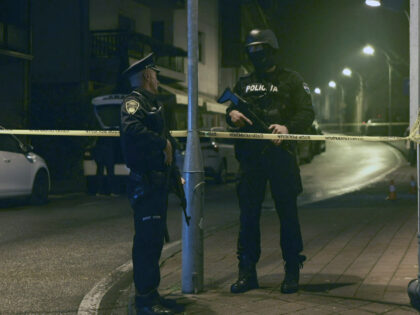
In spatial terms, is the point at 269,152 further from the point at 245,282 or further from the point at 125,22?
the point at 125,22

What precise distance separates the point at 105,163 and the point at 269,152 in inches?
477

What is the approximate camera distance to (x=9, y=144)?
1338 cm

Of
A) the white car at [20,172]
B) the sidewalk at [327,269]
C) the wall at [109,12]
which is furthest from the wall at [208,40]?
the sidewalk at [327,269]

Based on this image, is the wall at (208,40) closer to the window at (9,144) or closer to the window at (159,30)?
the window at (159,30)

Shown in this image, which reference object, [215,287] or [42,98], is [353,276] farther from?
[42,98]

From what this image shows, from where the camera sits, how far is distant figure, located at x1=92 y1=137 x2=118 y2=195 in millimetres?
17344

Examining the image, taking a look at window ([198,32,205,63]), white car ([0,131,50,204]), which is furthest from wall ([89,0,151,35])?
white car ([0,131,50,204])

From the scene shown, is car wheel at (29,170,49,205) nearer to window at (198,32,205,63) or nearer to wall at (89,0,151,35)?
wall at (89,0,151,35)

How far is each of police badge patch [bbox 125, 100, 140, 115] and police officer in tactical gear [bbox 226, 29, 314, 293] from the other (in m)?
1.07

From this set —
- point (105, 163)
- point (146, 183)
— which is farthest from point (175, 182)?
point (105, 163)

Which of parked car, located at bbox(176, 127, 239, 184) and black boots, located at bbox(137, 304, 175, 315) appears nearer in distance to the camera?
black boots, located at bbox(137, 304, 175, 315)

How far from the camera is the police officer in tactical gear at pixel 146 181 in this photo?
4.88 meters

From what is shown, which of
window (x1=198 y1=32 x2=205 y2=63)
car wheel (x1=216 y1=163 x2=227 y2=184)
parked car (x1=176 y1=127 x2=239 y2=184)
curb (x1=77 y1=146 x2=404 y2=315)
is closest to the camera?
curb (x1=77 y1=146 x2=404 y2=315)

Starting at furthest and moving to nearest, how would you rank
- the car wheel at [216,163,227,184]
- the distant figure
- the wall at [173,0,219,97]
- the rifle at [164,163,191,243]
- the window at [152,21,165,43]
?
1. the wall at [173,0,219,97]
2. the window at [152,21,165,43]
3. the car wheel at [216,163,227,184]
4. the distant figure
5. the rifle at [164,163,191,243]
